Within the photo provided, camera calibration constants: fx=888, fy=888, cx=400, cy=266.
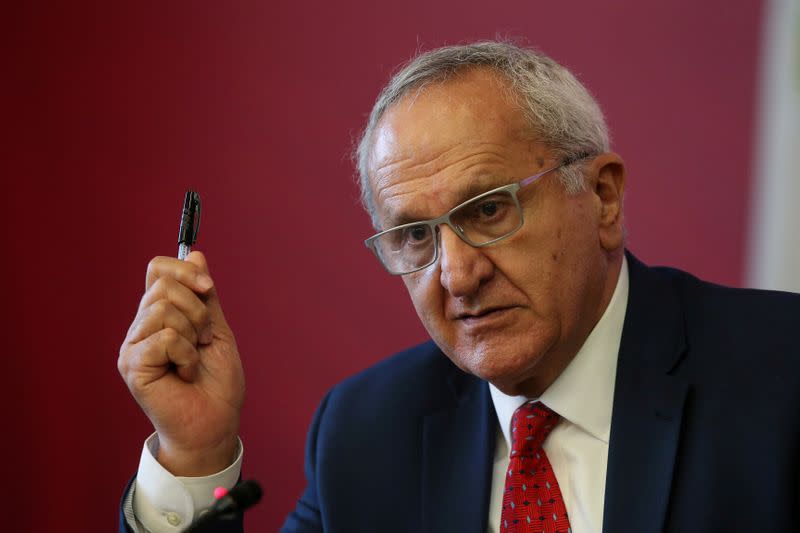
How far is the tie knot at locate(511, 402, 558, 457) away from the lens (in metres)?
1.80

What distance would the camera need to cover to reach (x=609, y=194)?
1860mm

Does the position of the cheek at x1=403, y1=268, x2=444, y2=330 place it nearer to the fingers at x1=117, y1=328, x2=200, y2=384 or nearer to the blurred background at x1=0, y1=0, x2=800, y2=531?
the fingers at x1=117, y1=328, x2=200, y2=384

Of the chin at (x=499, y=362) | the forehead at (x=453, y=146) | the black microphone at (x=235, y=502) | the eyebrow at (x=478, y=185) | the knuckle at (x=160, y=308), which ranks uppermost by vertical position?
the forehead at (x=453, y=146)

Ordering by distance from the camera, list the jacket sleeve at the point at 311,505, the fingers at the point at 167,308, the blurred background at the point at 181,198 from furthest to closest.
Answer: the blurred background at the point at 181,198
the jacket sleeve at the point at 311,505
the fingers at the point at 167,308

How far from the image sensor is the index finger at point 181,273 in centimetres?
175

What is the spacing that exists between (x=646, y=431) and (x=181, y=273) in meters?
0.96

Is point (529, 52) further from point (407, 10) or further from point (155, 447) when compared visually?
point (155, 447)

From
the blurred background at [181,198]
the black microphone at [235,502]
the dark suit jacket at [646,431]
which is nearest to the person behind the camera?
the black microphone at [235,502]

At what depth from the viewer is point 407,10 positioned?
2.72m

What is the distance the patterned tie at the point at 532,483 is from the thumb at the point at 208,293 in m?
0.66

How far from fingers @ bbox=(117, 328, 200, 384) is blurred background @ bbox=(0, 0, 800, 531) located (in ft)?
3.27

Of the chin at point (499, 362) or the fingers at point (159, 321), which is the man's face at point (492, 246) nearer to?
the chin at point (499, 362)

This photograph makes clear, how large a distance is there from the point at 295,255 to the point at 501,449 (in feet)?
3.65

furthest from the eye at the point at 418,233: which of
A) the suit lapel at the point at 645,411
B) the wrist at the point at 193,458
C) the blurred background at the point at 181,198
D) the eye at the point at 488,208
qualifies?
the blurred background at the point at 181,198
